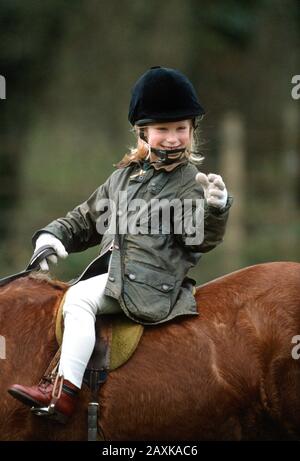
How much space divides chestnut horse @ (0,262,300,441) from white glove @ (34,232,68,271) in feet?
1.03

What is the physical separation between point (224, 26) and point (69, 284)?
405 inches

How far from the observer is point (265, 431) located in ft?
14.1

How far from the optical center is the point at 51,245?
4602mm

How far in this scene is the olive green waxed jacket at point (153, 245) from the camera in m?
4.30

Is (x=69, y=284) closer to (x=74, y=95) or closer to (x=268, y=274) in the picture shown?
(x=268, y=274)

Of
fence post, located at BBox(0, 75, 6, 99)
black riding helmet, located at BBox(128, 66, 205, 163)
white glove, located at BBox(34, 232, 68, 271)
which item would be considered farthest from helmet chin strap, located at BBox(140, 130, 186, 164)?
fence post, located at BBox(0, 75, 6, 99)

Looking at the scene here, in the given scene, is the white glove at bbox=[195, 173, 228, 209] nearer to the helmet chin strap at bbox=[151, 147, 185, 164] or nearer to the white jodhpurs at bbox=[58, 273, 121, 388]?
the helmet chin strap at bbox=[151, 147, 185, 164]

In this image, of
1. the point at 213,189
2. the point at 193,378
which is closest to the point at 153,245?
the point at 213,189

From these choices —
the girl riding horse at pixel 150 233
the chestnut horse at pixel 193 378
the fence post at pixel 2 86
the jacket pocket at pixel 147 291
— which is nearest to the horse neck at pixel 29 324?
the chestnut horse at pixel 193 378

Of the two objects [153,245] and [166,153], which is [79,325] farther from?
[166,153]

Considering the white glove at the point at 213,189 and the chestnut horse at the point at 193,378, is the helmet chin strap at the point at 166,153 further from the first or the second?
the chestnut horse at the point at 193,378

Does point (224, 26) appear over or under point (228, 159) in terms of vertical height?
over

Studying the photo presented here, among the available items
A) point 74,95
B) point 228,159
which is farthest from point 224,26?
point 228,159
